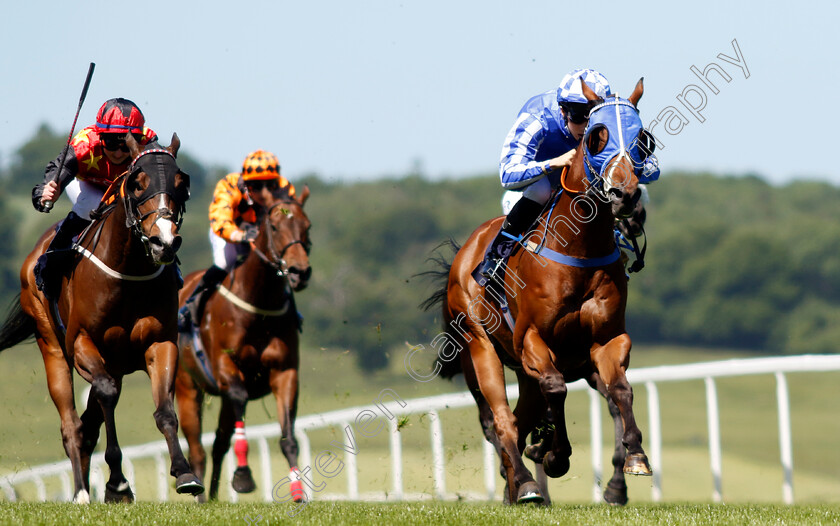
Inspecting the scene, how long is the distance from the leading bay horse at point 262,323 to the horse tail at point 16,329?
1.43m

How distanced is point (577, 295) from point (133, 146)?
253 centimetres

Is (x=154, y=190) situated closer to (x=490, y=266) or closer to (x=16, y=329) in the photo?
(x=490, y=266)

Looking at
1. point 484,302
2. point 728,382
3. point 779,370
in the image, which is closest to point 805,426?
point 728,382

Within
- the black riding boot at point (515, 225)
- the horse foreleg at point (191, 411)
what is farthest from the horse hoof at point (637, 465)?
the horse foreleg at point (191, 411)

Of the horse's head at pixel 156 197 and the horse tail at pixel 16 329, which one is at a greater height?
the horse's head at pixel 156 197

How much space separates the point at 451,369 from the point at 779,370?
260 cm

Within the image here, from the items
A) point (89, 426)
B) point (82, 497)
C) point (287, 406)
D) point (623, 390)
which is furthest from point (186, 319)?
→ point (623, 390)

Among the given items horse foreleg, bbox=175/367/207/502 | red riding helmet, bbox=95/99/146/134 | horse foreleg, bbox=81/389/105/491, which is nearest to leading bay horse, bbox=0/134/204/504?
horse foreleg, bbox=81/389/105/491

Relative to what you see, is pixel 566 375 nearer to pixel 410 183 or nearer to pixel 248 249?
pixel 248 249

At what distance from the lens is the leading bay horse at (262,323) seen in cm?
823

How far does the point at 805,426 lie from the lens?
138 feet

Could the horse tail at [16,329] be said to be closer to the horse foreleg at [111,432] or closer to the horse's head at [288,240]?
the horse foreleg at [111,432]

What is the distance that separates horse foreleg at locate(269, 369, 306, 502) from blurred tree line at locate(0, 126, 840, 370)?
39443mm

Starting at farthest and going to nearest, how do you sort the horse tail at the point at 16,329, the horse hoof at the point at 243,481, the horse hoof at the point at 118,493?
the horse hoof at the point at 243,481
the horse tail at the point at 16,329
the horse hoof at the point at 118,493
